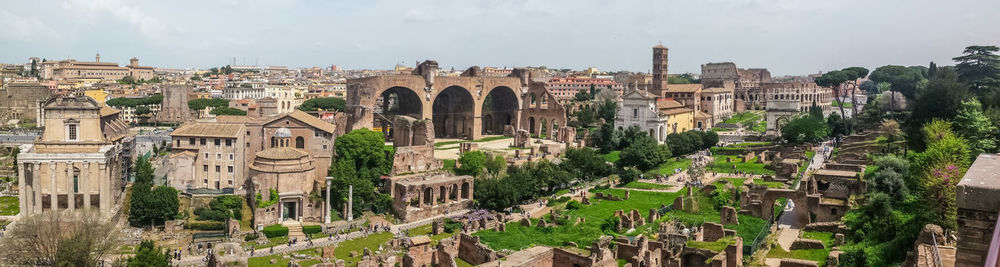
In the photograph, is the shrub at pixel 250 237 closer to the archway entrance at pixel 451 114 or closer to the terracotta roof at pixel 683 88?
the archway entrance at pixel 451 114

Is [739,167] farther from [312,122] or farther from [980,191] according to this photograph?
[980,191]

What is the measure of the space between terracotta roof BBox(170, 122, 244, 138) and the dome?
202 centimetres

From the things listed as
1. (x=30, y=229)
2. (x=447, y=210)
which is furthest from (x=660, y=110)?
(x=30, y=229)

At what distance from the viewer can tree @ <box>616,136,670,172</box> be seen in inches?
1998

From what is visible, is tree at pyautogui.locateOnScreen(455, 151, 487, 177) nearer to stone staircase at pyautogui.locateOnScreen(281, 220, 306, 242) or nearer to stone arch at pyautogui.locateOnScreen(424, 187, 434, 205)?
stone arch at pyautogui.locateOnScreen(424, 187, 434, 205)

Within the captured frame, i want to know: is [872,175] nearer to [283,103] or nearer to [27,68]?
[283,103]

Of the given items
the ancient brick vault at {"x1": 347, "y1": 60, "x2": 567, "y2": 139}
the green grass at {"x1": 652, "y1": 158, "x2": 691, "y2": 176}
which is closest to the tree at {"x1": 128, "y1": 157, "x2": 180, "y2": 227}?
the ancient brick vault at {"x1": 347, "y1": 60, "x2": 567, "y2": 139}

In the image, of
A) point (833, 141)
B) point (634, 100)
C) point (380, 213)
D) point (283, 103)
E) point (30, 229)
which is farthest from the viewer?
point (283, 103)

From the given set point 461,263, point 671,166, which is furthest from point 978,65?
point 461,263

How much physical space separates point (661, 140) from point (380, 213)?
3219 centimetres

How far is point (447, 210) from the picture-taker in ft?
142

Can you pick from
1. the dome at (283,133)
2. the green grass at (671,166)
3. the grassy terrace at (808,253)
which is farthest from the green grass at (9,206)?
the green grass at (671,166)

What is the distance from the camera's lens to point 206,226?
37531 millimetres

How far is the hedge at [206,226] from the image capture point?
3747cm
